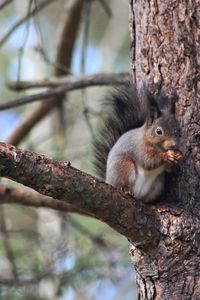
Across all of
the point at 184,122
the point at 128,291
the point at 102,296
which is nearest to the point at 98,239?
the point at 184,122

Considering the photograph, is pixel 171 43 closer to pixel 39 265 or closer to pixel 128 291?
pixel 39 265

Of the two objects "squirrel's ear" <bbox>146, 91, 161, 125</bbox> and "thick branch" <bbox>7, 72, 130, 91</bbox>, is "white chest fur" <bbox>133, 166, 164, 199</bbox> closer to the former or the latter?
"squirrel's ear" <bbox>146, 91, 161, 125</bbox>

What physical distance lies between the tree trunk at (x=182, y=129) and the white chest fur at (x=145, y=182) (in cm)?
5

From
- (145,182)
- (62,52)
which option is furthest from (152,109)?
(62,52)

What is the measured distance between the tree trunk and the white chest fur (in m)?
0.05

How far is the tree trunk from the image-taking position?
1.84 metres

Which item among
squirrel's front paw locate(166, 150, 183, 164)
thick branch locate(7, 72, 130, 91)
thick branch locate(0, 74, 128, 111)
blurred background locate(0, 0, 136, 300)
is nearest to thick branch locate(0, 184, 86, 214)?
blurred background locate(0, 0, 136, 300)

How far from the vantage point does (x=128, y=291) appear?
208 inches

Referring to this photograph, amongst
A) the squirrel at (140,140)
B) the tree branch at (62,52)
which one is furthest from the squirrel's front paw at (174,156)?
the tree branch at (62,52)

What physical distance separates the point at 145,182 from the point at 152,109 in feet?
0.70

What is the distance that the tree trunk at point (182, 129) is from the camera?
1837 millimetres

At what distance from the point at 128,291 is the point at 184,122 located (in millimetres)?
3474

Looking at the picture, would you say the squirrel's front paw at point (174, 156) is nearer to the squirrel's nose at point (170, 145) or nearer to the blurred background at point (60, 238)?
the squirrel's nose at point (170, 145)

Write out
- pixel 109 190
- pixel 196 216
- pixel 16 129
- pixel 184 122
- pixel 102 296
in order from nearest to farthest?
pixel 109 190, pixel 196 216, pixel 184 122, pixel 16 129, pixel 102 296
